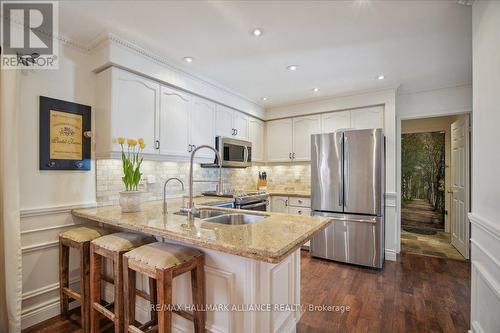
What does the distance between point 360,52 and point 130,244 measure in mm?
2769

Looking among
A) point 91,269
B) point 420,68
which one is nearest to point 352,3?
point 420,68

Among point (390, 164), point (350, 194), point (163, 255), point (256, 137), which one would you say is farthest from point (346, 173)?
point (163, 255)

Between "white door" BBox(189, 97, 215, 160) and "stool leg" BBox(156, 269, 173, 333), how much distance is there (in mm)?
1953

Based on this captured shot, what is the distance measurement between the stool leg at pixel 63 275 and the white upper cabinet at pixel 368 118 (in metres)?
4.01

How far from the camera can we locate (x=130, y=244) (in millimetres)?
1727

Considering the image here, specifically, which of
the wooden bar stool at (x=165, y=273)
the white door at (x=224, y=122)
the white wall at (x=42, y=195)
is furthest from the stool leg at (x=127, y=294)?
the white door at (x=224, y=122)

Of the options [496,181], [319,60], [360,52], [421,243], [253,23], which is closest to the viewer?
[496,181]

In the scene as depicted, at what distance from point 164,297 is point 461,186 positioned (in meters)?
4.37

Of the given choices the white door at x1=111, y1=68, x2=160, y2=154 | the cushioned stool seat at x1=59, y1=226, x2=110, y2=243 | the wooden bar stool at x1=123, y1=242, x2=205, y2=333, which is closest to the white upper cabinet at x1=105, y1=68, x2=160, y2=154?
the white door at x1=111, y1=68, x2=160, y2=154

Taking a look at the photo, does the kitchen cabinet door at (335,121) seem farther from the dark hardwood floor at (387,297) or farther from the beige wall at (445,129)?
the beige wall at (445,129)

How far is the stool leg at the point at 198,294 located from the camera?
1.52 m

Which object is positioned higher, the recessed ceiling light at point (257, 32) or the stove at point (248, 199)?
the recessed ceiling light at point (257, 32)

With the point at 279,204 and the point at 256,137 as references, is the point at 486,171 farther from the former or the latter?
the point at 256,137

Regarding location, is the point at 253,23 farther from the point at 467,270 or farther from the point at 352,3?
the point at 467,270
